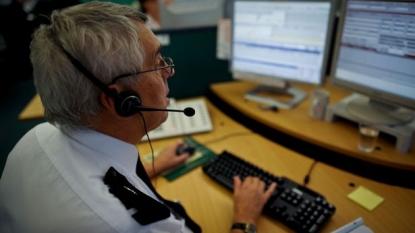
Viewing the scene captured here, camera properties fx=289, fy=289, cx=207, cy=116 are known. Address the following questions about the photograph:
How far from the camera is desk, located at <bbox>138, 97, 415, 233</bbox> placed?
0.84 metres

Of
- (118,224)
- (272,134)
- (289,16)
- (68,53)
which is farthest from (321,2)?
(118,224)

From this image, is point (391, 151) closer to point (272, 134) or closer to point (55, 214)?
point (272, 134)

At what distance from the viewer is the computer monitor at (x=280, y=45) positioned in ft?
4.02

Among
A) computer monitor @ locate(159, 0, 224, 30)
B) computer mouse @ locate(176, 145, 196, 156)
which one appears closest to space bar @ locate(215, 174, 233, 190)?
computer mouse @ locate(176, 145, 196, 156)

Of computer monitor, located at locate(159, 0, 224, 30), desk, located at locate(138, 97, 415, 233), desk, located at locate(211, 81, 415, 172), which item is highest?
computer monitor, located at locate(159, 0, 224, 30)

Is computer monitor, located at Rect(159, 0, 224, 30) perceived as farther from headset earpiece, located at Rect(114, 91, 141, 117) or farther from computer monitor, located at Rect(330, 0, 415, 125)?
headset earpiece, located at Rect(114, 91, 141, 117)

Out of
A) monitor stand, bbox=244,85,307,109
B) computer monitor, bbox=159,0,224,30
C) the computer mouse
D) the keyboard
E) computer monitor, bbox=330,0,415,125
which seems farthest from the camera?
computer monitor, bbox=159,0,224,30

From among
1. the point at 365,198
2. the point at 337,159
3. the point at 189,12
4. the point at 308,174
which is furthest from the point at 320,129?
the point at 189,12

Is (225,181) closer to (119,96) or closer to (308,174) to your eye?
(308,174)

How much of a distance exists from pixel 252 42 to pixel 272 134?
456 millimetres

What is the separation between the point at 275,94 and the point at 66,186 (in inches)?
45.0

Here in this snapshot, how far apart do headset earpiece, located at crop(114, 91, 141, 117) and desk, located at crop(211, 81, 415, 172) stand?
74 centimetres

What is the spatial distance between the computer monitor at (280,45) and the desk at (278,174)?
0.32 meters

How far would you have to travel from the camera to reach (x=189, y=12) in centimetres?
165
